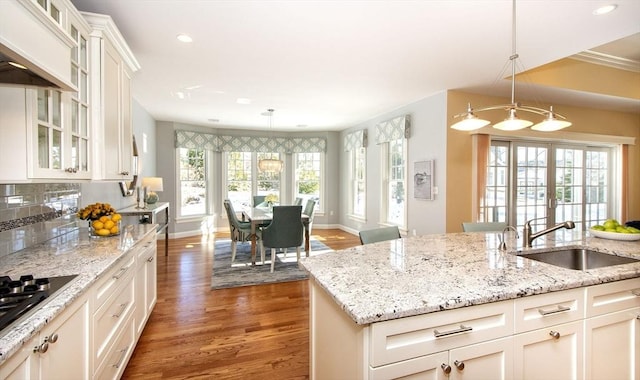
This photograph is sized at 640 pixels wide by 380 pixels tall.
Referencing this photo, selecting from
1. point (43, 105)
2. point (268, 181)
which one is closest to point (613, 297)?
point (43, 105)

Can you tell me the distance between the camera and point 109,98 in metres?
2.22

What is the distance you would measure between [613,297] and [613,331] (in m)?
0.17

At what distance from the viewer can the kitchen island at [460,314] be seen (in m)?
1.09

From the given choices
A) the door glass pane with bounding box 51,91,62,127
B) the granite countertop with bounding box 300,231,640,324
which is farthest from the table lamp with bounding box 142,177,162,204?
the granite countertop with bounding box 300,231,640,324

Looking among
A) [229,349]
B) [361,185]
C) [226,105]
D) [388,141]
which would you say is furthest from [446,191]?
[226,105]

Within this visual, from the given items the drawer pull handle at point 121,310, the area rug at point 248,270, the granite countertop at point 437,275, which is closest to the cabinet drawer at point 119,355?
the drawer pull handle at point 121,310

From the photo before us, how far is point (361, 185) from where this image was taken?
702cm

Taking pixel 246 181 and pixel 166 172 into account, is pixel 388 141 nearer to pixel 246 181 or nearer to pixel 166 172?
pixel 246 181

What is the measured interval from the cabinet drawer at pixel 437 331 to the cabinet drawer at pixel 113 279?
1.38m

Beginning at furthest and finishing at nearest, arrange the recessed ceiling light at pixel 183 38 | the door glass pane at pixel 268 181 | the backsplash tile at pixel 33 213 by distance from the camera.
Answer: the door glass pane at pixel 268 181
the recessed ceiling light at pixel 183 38
the backsplash tile at pixel 33 213

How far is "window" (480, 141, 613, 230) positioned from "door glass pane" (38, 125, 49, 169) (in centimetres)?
476

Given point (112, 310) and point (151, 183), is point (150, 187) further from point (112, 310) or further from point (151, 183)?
point (112, 310)

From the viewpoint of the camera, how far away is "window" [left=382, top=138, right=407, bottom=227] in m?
5.41

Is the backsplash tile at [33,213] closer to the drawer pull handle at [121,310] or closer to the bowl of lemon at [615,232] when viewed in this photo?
the drawer pull handle at [121,310]
